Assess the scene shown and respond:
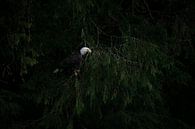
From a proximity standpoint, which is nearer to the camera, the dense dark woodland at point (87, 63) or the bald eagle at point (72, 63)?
the dense dark woodland at point (87, 63)

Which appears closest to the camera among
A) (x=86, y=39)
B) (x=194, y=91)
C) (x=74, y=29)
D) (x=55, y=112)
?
(x=86, y=39)

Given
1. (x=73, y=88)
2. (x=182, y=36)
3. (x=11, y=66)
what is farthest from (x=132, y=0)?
(x=73, y=88)

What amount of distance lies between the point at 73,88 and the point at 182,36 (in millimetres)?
Answer: 2406

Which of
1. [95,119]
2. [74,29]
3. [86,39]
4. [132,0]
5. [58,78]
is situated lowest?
[95,119]

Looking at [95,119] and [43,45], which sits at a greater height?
[43,45]

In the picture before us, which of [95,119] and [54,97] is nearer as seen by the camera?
[54,97]

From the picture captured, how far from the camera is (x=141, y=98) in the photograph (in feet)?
14.6

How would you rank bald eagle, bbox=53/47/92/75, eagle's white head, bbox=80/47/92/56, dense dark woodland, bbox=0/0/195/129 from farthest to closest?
bald eagle, bbox=53/47/92/75, eagle's white head, bbox=80/47/92/56, dense dark woodland, bbox=0/0/195/129

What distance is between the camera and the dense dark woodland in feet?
11.5

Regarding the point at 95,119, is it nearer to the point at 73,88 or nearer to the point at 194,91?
the point at 73,88

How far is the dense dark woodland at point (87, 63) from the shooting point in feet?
11.5

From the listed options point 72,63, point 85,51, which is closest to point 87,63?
point 85,51

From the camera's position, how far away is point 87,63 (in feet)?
11.1

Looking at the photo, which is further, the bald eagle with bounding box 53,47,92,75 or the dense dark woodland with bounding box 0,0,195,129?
the bald eagle with bounding box 53,47,92,75
